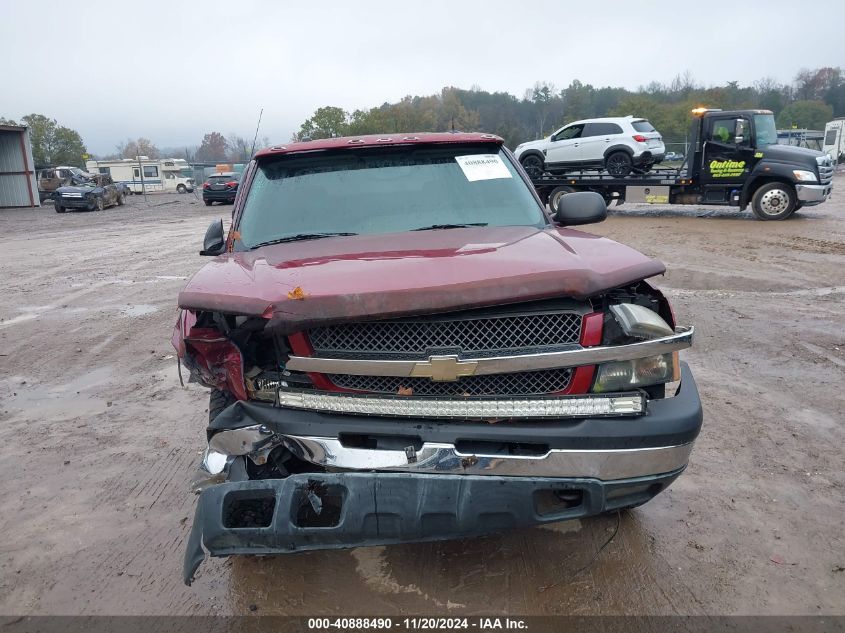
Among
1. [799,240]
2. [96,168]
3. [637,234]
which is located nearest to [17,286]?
[637,234]

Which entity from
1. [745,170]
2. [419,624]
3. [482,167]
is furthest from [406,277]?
[745,170]

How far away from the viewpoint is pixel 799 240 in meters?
12.7

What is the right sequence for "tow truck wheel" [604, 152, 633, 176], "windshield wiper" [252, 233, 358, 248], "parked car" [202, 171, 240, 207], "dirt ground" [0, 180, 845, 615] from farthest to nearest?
"parked car" [202, 171, 240, 207], "tow truck wheel" [604, 152, 633, 176], "windshield wiper" [252, 233, 358, 248], "dirt ground" [0, 180, 845, 615]

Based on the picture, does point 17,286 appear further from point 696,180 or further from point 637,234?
point 696,180

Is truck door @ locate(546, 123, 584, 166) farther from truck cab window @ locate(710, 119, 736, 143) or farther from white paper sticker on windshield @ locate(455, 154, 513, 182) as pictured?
white paper sticker on windshield @ locate(455, 154, 513, 182)

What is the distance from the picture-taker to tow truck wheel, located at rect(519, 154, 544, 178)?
19.6m

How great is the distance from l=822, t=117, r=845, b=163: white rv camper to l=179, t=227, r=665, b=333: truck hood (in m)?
50.5

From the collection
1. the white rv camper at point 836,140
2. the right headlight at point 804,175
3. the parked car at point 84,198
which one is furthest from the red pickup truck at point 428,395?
the white rv camper at point 836,140

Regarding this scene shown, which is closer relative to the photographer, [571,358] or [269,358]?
[571,358]

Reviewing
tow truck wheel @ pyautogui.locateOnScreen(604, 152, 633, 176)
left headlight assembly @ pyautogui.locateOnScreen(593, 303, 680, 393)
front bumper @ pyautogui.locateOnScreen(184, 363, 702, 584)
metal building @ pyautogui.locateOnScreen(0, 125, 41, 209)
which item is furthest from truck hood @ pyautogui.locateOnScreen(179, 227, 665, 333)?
metal building @ pyautogui.locateOnScreen(0, 125, 41, 209)

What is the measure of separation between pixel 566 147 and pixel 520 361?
17.8 m

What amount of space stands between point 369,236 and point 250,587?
1.75 m

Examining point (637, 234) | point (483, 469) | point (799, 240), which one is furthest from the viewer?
point (637, 234)

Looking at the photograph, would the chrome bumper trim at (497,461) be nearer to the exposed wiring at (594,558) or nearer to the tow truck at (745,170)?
the exposed wiring at (594,558)
